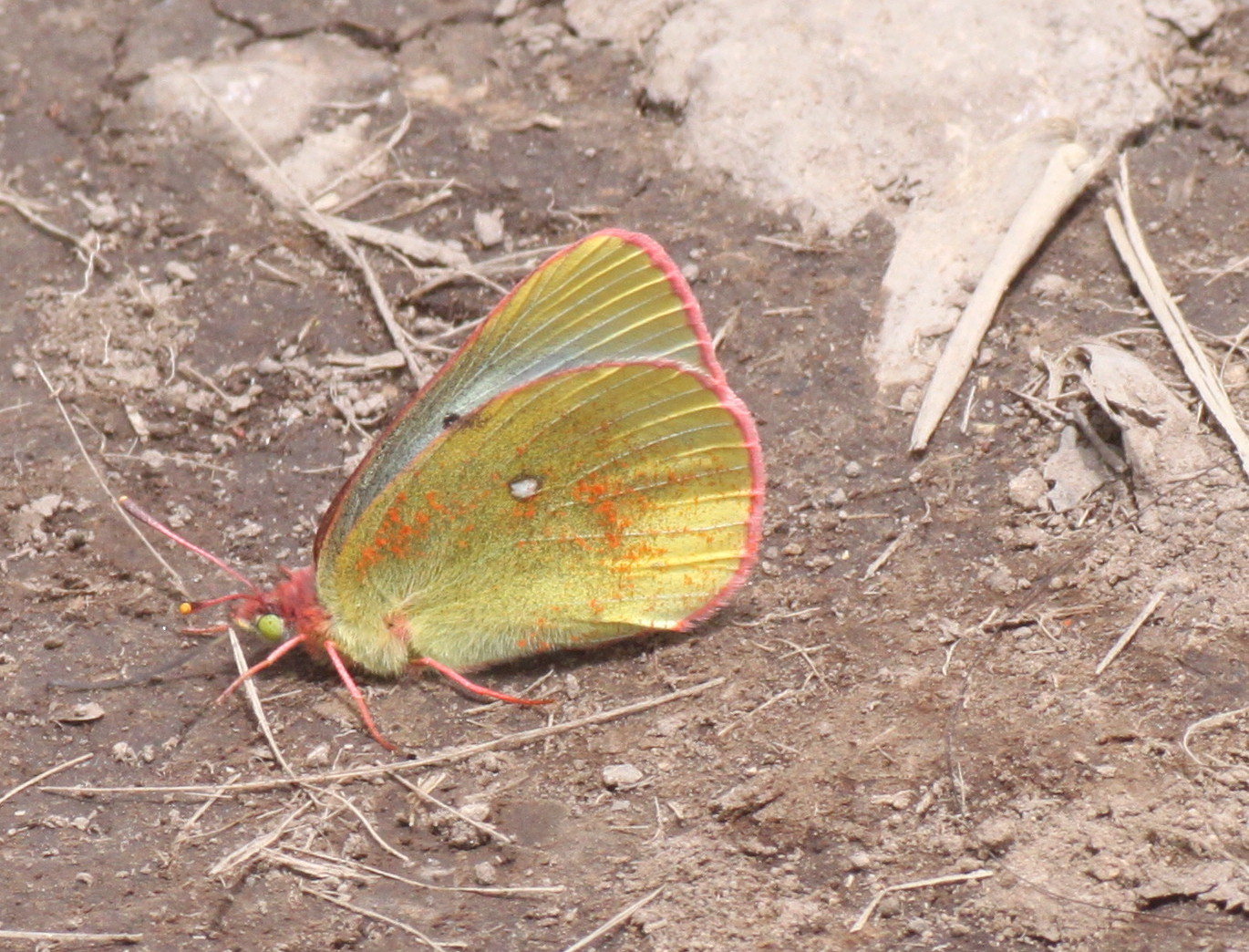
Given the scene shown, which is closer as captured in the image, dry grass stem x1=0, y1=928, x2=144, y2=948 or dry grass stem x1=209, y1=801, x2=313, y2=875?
dry grass stem x1=0, y1=928, x2=144, y2=948

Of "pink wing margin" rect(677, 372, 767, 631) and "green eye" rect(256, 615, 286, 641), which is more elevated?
"pink wing margin" rect(677, 372, 767, 631)

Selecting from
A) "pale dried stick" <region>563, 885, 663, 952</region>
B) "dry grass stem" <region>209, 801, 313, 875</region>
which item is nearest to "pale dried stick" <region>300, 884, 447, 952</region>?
"dry grass stem" <region>209, 801, 313, 875</region>

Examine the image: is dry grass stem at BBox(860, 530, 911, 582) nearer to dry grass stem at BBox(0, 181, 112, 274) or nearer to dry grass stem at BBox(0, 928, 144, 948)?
dry grass stem at BBox(0, 928, 144, 948)

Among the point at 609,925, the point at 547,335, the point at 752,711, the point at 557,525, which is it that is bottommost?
the point at 609,925

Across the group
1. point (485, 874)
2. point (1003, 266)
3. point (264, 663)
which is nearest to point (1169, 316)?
point (1003, 266)

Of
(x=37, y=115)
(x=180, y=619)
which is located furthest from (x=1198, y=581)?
(x=37, y=115)

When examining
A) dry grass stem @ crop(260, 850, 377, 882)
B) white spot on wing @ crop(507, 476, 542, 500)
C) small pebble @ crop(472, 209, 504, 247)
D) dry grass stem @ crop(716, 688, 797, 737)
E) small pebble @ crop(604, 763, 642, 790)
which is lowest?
dry grass stem @ crop(260, 850, 377, 882)

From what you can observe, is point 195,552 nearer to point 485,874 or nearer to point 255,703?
point 255,703
